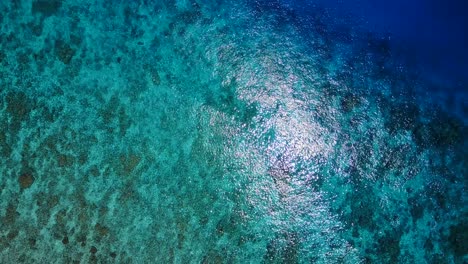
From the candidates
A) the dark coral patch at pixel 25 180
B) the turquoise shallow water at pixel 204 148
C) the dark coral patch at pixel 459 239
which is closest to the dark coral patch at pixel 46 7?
the turquoise shallow water at pixel 204 148

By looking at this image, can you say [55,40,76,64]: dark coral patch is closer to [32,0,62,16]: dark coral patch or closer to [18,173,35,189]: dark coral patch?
[32,0,62,16]: dark coral patch

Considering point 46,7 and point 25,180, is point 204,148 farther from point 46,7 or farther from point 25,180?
point 46,7

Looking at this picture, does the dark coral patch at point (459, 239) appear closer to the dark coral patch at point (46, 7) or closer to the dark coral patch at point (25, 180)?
the dark coral patch at point (25, 180)

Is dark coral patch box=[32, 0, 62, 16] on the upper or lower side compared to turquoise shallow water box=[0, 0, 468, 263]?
upper

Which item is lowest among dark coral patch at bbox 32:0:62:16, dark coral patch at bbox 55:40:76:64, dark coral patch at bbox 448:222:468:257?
dark coral patch at bbox 448:222:468:257

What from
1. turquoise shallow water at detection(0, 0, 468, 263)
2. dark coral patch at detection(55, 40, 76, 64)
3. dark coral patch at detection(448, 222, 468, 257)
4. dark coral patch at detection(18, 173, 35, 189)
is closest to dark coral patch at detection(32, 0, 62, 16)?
turquoise shallow water at detection(0, 0, 468, 263)

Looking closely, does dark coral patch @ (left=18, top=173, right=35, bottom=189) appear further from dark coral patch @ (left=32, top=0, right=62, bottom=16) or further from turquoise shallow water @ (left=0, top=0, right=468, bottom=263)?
dark coral patch @ (left=32, top=0, right=62, bottom=16)

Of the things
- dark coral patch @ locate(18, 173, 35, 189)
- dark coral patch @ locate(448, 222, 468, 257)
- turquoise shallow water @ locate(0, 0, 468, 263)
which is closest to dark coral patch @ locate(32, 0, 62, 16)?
turquoise shallow water @ locate(0, 0, 468, 263)

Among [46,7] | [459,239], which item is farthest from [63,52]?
[459,239]
